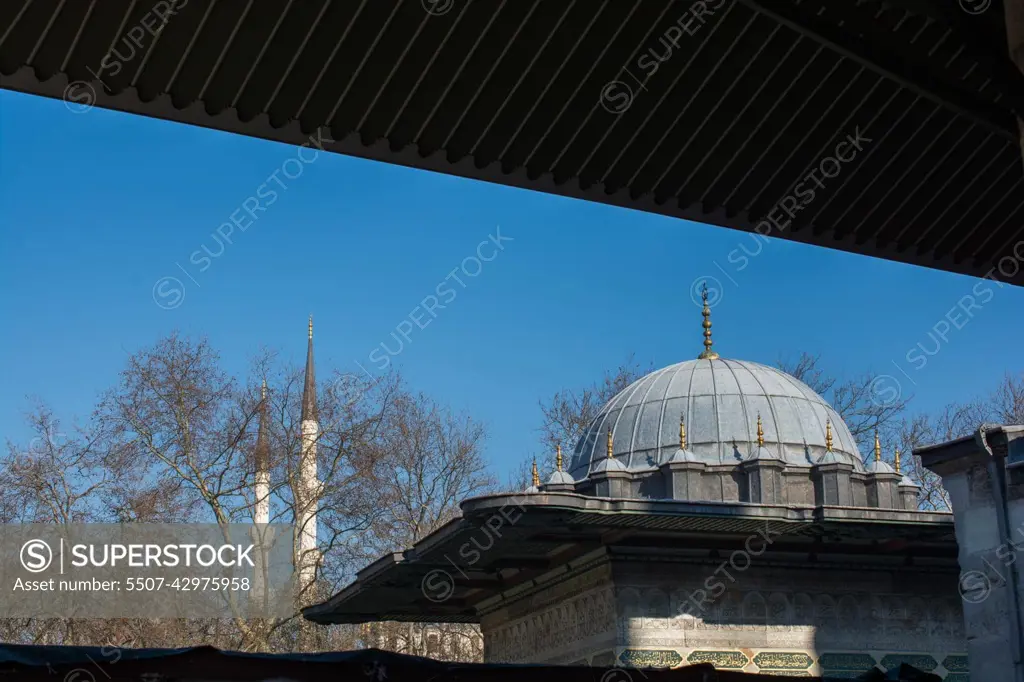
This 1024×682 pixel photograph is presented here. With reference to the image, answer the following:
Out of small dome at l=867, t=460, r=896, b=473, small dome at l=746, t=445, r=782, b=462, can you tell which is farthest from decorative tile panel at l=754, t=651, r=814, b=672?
small dome at l=867, t=460, r=896, b=473

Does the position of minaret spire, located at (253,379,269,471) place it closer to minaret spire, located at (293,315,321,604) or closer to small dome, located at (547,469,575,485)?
minaret spire, located at (293,315,321,604)

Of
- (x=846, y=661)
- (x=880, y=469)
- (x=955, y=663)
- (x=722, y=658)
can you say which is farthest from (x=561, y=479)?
(x=955, y=663)

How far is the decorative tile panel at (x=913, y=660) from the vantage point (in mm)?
17719

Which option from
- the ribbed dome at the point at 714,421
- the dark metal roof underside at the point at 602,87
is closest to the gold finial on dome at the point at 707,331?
the ribbed dome at the point at 714,421

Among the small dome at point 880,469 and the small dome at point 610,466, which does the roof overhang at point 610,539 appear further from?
the small dome at point 880,469

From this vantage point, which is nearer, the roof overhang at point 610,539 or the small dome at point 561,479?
the roof overhang at point 610,539

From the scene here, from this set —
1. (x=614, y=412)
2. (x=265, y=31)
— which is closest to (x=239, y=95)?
(x=265, y=31)

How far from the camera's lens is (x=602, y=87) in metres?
5.48

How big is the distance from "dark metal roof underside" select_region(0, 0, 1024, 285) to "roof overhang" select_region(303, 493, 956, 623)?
861 cm

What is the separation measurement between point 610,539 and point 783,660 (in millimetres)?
2835

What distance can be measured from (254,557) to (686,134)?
24289 millimetres

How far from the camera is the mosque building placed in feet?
51.6

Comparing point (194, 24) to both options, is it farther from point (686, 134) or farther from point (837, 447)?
point (837, 447)

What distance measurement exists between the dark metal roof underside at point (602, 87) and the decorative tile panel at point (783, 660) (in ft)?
38.3
